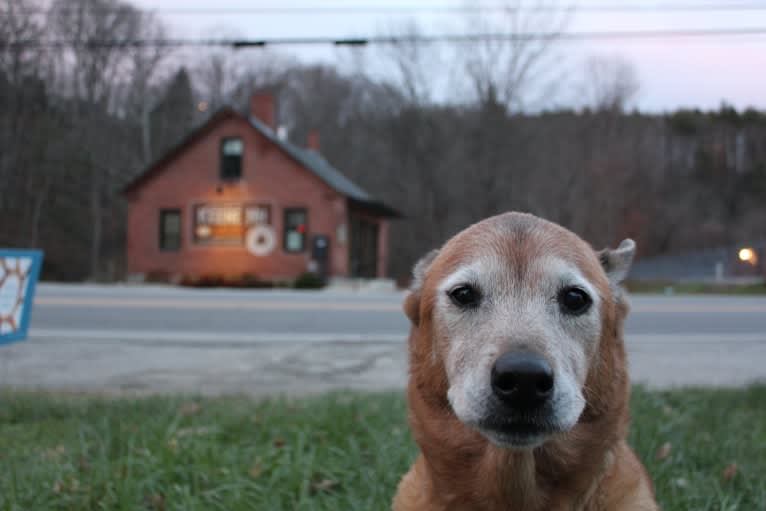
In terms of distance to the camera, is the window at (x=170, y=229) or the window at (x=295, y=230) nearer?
the window at (x=295, y=230)

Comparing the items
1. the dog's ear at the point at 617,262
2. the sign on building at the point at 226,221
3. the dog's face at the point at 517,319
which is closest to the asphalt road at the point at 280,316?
the dog's ear at the point at 617,262

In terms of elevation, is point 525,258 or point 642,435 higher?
point 525,258

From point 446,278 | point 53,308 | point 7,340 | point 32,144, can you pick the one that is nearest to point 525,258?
point 446,278

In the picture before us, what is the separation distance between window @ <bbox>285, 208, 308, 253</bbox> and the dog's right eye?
84.7 feet

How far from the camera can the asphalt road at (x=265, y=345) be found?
7.37 metres

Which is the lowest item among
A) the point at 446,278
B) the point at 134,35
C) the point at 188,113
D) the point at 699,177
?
the point at 446,278

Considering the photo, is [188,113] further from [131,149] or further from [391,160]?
[391,160]

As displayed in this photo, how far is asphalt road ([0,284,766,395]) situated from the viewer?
7367 millimetres

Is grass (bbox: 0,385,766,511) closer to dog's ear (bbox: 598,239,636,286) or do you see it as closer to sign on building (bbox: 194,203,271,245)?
dog's ear (bbox: 598,239,636,286)

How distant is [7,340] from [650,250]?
118 feet

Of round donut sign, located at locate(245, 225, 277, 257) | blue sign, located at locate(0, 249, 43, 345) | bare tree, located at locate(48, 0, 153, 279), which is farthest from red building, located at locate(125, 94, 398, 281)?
blue sign, located at locate(0, 249, 43, 345)

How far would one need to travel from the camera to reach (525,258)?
2.46m

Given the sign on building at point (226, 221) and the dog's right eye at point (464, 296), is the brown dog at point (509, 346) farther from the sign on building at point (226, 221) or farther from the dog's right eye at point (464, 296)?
the sign on building at point (226, 221)

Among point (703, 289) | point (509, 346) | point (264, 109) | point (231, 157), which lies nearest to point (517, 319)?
point (509, 346)
